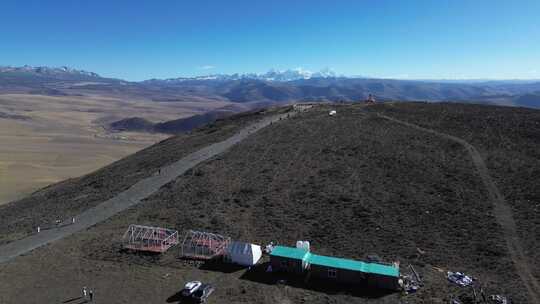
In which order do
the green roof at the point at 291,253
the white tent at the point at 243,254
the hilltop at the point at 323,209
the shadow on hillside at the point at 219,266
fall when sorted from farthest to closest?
the white tent at the point at 243,254 → the shadow on hillside at the point at 219,266 → the green roof at the point at 291,253 → the hilltop at the point at 323,209

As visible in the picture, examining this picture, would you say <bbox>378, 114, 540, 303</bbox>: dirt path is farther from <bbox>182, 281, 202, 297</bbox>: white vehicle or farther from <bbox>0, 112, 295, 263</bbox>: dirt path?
<bbox>0, 112, 295, 263</bbox>: dirt path

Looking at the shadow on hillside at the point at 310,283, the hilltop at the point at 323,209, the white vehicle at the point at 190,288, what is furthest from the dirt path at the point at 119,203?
the shadow on hillside at the point at 310,283

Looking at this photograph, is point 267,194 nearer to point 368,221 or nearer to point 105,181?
point 368,221

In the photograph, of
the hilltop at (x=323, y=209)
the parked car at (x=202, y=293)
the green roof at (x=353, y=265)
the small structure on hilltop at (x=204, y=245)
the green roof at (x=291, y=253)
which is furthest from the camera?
the small structure on hilltop at (x=204, y=245)

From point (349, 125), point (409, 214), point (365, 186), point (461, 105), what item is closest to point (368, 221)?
point (409, 214)

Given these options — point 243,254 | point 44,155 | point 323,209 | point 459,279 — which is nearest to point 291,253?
point 243,254

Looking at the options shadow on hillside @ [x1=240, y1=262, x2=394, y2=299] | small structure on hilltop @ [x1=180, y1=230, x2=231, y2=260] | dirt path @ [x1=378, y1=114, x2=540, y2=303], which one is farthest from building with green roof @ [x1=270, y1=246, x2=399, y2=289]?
dirt path @ [x1=378, y1=114, x2=540, y2=303]

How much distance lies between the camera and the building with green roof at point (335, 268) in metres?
22.8

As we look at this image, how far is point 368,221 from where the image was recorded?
30.7 meters

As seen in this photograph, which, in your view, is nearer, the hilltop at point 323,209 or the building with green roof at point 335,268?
the building with green roof at point 335,268

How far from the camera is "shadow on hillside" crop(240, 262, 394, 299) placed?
888 inches

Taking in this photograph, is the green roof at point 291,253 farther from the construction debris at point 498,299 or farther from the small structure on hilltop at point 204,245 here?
the construction debris at point 498,299

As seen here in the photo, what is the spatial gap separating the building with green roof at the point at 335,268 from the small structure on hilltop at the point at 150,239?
25.7 ft

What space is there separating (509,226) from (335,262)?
13.7 metres
